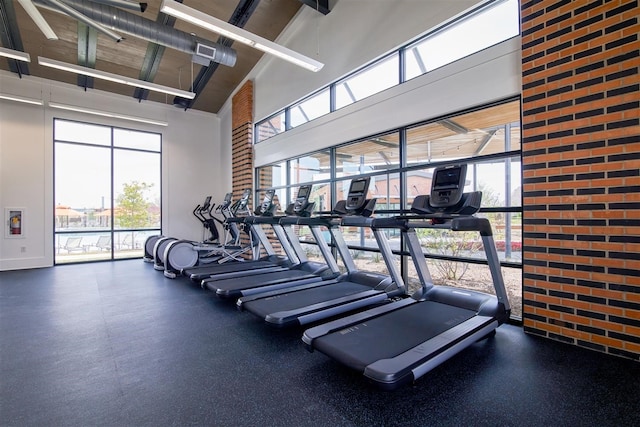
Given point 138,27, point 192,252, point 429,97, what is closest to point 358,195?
point 429,97

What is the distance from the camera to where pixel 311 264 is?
16.7ft

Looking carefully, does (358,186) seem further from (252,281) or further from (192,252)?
(192,252)

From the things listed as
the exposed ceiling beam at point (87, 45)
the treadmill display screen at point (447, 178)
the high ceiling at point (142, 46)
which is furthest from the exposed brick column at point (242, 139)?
the treadmill display screen at point (447, 178)

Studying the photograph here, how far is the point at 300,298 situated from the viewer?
11.6 feet

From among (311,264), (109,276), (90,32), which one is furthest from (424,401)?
Answer: (90,32)

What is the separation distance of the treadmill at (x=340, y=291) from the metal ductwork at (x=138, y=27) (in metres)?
3.75

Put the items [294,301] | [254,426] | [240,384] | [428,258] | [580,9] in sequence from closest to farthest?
[254,426] → [240,384] → [580,9] → [294,301] → [428,258]

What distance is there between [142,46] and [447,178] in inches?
260

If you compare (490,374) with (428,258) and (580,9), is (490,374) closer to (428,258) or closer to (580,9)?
(428,258)

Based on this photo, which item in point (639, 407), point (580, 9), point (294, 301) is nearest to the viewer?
point (639, 407)

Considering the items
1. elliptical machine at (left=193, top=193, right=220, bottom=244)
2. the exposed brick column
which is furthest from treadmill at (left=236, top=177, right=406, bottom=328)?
elliptical machine at (left=193, top=193, right=220, bottom=244)

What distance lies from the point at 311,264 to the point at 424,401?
127 inches

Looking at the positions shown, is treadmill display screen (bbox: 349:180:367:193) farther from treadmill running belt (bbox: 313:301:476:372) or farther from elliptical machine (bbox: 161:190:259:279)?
elliptical machine (bbox: 161:190:259:279)

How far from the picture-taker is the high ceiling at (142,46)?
5289 millimetres
